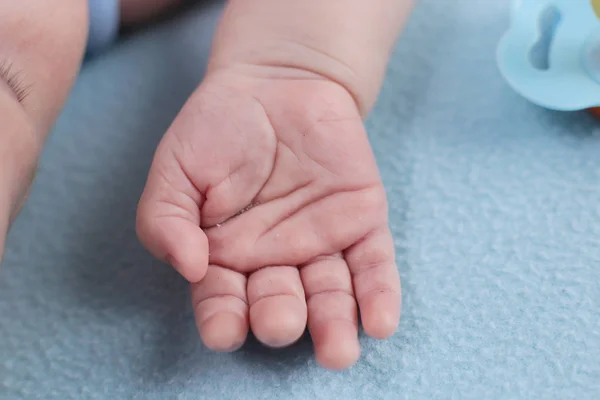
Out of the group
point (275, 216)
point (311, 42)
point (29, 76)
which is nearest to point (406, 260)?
point (275, 216)

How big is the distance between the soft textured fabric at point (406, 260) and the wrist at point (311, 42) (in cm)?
7

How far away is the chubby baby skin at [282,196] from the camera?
416 millimetres

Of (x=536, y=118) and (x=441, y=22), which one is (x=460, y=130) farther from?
(x=441, y=22)

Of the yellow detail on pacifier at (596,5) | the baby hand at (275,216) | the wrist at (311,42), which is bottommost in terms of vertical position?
the baby hand at (275,216)

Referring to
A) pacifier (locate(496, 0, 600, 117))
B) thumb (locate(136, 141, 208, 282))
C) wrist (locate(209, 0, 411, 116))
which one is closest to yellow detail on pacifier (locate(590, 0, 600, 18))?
pacifier (locate(496, 0, 600, 117))

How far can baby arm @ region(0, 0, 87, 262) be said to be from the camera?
1.37 ft

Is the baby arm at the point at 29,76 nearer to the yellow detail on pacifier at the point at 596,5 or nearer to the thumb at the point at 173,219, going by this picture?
the thumb at the point at 173,219

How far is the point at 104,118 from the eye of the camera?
2.06ft

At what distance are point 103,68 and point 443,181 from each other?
1.31 ft

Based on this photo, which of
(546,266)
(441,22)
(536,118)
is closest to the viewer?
(546,266)

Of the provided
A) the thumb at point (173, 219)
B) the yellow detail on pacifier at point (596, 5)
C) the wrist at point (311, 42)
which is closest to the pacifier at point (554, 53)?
the yellow detail on pacifier at point (596, 5)

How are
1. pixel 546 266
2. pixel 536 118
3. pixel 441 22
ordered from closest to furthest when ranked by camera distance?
pixel 546 266 < pixel 536 118 < pixel 441 22

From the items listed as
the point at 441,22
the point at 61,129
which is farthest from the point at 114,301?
the point at 441,22

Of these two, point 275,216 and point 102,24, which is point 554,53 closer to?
point 275,216
